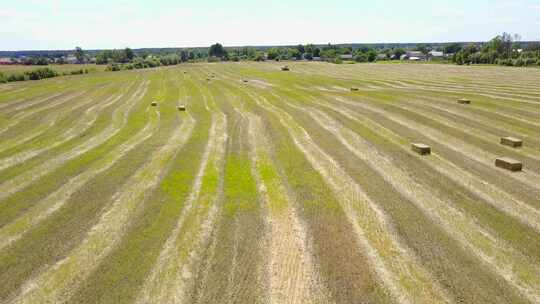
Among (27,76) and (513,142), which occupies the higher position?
(27,76)

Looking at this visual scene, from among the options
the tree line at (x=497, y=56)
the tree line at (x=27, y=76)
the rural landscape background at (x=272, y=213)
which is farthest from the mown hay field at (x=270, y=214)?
the tree line at (x=497, y=56)

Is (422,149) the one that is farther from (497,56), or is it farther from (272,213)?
(497,56)

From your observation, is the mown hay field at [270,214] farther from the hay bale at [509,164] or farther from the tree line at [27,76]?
the tree line at [27,76]

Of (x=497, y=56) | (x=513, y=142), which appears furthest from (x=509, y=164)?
(x=497, y=56)

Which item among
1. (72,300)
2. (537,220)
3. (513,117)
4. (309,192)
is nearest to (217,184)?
(309,192)

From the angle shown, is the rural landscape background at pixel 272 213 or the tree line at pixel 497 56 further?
the tree line at pixel 497 56

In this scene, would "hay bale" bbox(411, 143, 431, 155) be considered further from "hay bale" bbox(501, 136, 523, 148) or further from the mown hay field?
"hay bale" bbox(501, 136, 523, 148)

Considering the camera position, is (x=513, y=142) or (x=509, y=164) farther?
(x=513, y=142)

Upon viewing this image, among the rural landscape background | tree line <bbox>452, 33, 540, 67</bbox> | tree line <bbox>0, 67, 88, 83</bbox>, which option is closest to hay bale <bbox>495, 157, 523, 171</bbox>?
the rural landscape background
